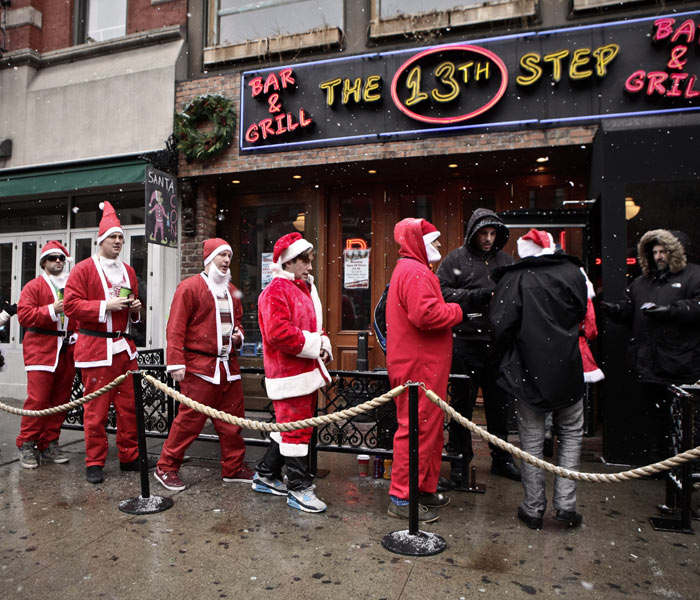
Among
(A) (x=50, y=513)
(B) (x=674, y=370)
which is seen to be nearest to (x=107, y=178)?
(A) (x=50, y=513)

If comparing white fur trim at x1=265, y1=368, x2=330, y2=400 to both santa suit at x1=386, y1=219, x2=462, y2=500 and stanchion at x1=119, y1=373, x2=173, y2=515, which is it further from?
stanchion at x1=119, y1=373, x2=173, y2=515

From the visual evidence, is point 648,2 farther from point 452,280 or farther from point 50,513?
point 50,513

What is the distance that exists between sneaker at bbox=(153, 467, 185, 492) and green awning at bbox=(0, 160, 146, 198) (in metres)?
4.96

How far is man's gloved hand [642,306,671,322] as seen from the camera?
4.61 m

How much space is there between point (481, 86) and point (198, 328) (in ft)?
15.3

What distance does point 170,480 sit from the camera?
4.61 m

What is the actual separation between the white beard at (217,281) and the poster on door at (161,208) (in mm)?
3103

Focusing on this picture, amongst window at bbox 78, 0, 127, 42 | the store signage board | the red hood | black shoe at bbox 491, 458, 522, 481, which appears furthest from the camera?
window at bbox 78, 0, 127, 42

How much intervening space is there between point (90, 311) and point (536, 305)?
11.7 feet

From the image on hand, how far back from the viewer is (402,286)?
12.7ft

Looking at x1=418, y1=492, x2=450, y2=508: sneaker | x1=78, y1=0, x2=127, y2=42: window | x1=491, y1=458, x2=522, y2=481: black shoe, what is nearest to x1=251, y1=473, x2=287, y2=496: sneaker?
x1=418, y1=492, x2=450, y2=508: sneaker

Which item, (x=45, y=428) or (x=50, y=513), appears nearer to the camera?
(x=50, y=513)

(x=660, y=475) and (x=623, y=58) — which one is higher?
(x=623, y=58)

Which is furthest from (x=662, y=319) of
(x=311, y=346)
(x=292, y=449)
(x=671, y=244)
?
(x=292, y=449)
